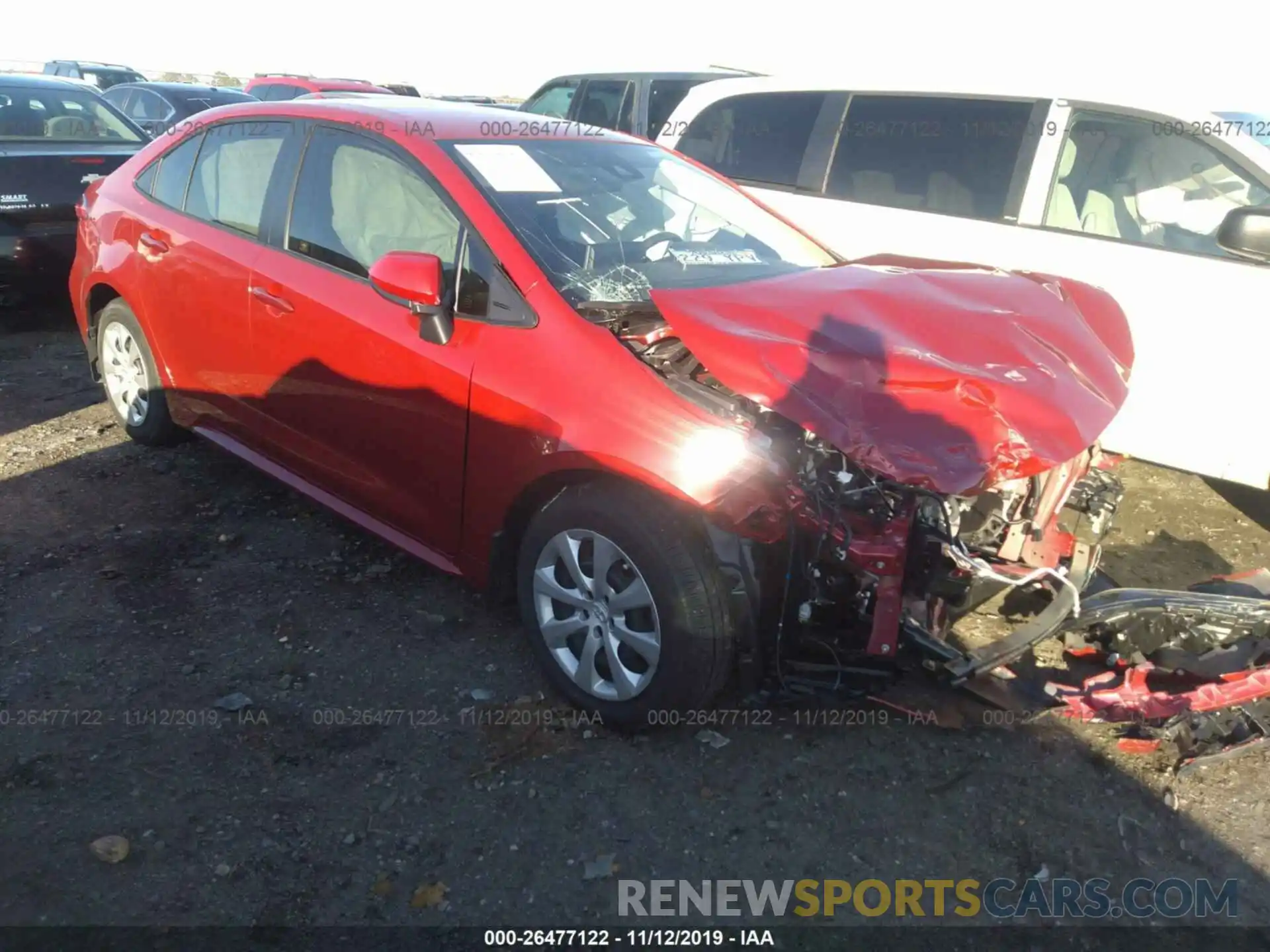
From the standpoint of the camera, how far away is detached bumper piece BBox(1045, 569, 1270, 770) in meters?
2.83

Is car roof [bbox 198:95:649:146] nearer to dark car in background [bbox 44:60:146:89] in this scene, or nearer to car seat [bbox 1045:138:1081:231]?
car seat [bbox 1045:138:1081:231]

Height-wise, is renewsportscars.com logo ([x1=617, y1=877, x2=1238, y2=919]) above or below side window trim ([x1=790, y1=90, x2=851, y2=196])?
below

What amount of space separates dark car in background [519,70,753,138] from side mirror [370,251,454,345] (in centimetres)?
577

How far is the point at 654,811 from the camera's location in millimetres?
2742

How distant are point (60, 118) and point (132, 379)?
3890 mm

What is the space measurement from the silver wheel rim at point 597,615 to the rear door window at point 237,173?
192 centimetres

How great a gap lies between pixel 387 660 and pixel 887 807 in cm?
170

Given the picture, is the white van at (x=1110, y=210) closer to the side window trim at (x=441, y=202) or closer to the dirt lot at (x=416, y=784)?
the dirt lot at (x=416, y=784)

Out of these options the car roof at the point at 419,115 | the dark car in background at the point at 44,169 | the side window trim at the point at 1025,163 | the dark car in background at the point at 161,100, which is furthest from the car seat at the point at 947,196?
the dark car in background at the point at 161,100

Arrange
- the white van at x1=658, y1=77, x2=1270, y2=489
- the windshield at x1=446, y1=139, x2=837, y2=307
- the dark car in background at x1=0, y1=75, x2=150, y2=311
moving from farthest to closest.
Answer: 1. the dark car in background at x1=0, y1=75, x2=150, y2=311
2. the white van at x1=658, y1=77, x2=1270, y2=489
3. the windshield at x1=446, y1=139, x2=837, y2=307

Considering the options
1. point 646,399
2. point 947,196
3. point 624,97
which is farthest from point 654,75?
point 646,399

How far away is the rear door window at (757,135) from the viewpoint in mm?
5695

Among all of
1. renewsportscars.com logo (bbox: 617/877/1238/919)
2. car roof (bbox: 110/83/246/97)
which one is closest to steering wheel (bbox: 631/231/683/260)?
renewsportscars.com logo (bbox: 617/877/1238/919)

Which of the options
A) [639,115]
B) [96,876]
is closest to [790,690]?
[96,876]
